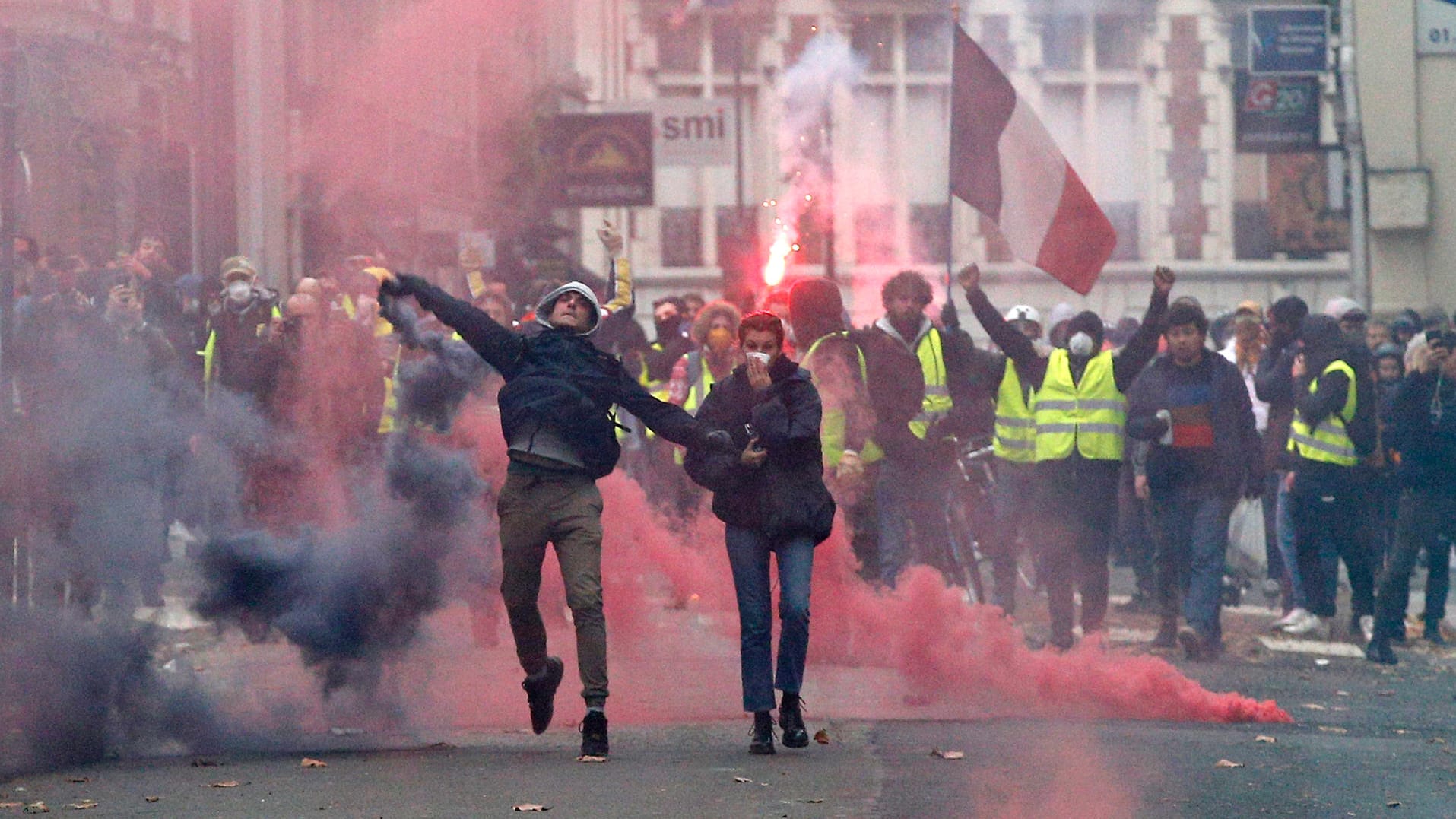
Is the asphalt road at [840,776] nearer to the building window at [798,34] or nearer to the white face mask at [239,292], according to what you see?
the white face mask at [239,292]

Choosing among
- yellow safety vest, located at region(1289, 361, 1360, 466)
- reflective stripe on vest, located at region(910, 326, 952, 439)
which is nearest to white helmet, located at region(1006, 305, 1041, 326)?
yellow safety vest, located at region(1289, 361, 1360, 466)

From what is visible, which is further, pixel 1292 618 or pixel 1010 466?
pixel 1010 466

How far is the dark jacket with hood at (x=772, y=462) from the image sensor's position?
7.93 m

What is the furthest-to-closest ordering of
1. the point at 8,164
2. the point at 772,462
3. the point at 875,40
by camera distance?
the point at 875,40 → the point at 8,164 → the point at 772,462

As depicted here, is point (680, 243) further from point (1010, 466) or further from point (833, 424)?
point (833, 424)

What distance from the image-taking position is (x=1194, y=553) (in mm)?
11445

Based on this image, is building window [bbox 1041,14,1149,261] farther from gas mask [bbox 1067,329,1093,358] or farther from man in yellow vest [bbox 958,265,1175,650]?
man in yellow vest [bbox 958,265,1175,650]

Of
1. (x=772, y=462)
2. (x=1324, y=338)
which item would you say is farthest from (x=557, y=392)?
(x=1324, y=338)

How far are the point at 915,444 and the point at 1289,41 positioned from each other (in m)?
9.29

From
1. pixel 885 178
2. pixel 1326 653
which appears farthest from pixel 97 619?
pixel 885 178

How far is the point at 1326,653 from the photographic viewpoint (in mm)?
11625

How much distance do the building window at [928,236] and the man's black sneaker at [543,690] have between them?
60.6 feet

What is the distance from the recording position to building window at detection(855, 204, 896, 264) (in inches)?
973

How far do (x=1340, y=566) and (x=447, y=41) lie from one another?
9.08m
